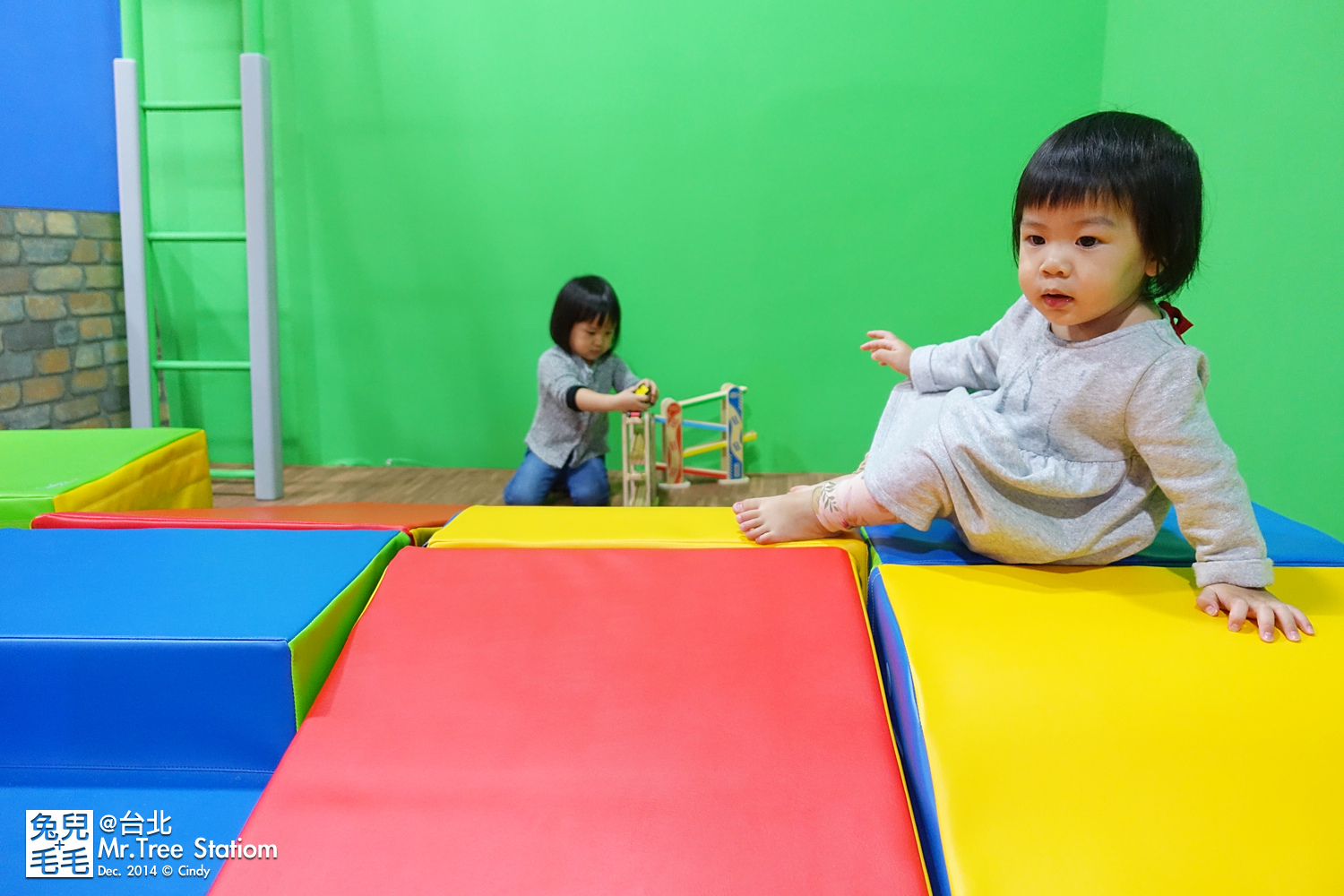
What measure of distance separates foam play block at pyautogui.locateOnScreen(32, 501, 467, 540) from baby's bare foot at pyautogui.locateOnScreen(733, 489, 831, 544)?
0.49 m

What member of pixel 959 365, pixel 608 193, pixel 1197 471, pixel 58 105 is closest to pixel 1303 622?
pixel 1197 471

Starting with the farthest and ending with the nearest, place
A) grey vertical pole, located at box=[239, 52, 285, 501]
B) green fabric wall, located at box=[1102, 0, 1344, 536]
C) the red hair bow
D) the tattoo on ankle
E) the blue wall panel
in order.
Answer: grey vertical pole, located at box=[239, 52, 285, 501], the blue wall panel, green fabric wall, located at box=[1102, 0, 1344, 536], the tattoo on ankle, the red hair bow

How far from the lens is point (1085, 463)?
1.12 m

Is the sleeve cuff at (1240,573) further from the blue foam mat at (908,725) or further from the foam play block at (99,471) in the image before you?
the foam play block at (99,471)

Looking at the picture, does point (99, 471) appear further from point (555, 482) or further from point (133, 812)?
point (555, 482)

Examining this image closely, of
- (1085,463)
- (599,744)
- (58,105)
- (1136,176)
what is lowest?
(599,744)

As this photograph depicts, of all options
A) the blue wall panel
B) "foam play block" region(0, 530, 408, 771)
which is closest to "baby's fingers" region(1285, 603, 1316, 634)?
"foam play block" region(0, 530, 408, 771)

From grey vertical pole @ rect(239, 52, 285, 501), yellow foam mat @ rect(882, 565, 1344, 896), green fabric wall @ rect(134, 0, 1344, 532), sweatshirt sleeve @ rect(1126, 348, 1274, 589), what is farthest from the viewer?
green fabric wall @ rect(134, 0, 1344, 532)

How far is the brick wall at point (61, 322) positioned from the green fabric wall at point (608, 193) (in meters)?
0.20

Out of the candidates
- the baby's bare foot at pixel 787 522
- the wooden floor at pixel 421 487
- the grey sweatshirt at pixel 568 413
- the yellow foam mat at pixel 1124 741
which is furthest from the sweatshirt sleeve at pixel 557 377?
the yellow foam mat at pixel 1124 741

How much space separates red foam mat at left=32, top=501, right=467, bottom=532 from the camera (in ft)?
4.51

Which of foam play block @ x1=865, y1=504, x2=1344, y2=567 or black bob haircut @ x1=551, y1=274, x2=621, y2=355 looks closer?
foam play block @ x1=865, y1=504, x2=1344, y2=567

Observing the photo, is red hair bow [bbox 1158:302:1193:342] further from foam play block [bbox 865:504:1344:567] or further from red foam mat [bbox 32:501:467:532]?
red foam mat [bbox 32:501:467:532]

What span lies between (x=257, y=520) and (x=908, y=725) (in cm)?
100
